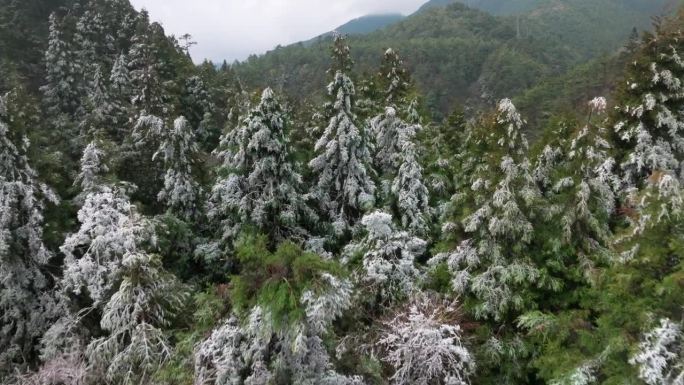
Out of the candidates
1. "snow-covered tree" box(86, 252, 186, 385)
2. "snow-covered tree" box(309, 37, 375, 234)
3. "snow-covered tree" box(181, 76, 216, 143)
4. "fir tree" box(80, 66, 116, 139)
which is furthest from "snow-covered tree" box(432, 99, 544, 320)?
"snow-covered tree" box(181, 76, 216, 143)

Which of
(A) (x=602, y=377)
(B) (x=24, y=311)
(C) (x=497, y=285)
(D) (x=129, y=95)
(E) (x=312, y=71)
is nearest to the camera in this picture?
(A) (x=602, y=377)

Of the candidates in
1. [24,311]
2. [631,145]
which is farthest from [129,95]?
[631,145]

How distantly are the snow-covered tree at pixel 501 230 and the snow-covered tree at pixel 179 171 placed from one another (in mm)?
13166

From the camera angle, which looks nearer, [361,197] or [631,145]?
[631,145]

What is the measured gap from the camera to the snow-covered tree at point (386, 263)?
14.0 m

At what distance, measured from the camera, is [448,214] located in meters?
16.9

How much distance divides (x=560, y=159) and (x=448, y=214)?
21.3 ft

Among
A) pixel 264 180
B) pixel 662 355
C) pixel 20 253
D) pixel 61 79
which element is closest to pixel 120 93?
pixel 61 79

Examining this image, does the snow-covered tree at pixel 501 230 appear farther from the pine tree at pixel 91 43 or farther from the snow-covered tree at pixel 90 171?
the pine tree at pixel 91 43

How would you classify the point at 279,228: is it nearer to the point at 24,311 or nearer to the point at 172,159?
the point at 172,159

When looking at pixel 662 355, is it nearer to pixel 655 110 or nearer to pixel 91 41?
pixel 655 110

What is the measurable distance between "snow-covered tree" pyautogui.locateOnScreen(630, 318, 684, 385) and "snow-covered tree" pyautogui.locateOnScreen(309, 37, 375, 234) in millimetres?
11454

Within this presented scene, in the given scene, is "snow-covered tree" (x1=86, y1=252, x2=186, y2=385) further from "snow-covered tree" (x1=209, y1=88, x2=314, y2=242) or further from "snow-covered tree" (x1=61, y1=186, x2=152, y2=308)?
"snow-covered tree" (x1=209, y1=88, x2=314, y2=242)

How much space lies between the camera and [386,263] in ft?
46.3
